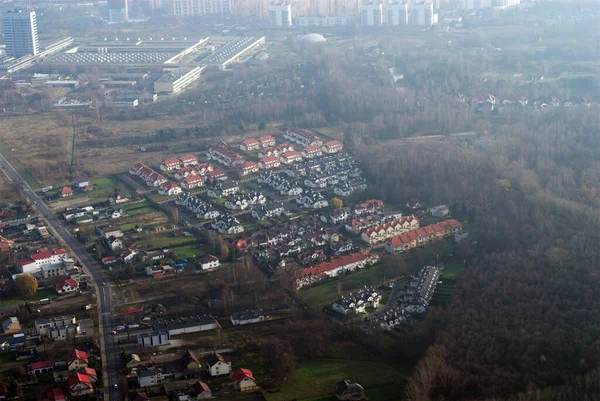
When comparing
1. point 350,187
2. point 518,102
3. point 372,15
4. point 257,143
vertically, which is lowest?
point 350,187

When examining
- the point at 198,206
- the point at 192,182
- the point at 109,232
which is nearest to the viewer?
the point at 109,232

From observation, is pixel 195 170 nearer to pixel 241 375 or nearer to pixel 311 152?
pixel 311 152

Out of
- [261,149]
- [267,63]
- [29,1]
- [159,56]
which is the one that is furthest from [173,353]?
[29,1]

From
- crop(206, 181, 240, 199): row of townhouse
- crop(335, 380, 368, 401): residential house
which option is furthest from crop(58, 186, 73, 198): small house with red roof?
crop(335, 380, 368, 401): residential house

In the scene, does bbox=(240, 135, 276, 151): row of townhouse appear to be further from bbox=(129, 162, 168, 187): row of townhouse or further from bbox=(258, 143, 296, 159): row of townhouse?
bbox=(129, 162, 168, 187): row of townhouse

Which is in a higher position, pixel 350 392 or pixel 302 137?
pixel 302 137

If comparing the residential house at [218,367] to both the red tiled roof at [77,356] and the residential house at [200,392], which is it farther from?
the red tiled roof at [77,356]

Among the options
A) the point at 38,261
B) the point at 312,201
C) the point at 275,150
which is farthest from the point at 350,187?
the point at 38,261
